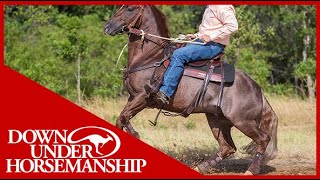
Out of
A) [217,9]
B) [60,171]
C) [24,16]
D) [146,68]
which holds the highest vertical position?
[24,16]

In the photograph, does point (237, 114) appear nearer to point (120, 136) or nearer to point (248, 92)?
point (248, 92)

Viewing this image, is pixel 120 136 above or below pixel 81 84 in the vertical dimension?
below

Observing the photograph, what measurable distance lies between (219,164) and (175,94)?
84.0 inches

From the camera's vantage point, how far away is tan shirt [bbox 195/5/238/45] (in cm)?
1034

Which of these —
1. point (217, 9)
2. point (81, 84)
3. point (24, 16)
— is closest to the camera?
point (217, 9)

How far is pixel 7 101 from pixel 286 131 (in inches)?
401


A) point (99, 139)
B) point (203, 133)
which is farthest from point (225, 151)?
point (203, 133)

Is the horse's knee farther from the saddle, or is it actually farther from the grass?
the saddle

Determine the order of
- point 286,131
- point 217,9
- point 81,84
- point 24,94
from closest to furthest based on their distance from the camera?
point 24,94, point 217,9, point 286,131, point 81,84

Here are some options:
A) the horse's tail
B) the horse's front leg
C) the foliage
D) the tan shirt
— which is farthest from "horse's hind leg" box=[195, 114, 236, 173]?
the foliage

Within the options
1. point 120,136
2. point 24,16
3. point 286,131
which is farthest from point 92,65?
point 120,136

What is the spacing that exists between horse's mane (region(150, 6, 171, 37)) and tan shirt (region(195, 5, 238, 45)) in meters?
0.59

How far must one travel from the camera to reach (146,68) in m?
10.5

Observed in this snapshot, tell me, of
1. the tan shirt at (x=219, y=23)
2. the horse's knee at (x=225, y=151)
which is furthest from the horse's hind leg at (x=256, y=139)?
the tan shirt at (x=219, y=23)
